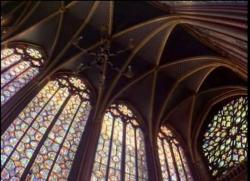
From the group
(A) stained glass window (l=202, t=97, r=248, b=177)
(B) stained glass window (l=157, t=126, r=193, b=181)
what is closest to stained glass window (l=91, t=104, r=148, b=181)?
(B) stained glass window (l=157, t=126, r=193, b=181)

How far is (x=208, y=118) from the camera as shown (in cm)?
1686

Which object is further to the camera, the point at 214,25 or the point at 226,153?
the point at 226,153

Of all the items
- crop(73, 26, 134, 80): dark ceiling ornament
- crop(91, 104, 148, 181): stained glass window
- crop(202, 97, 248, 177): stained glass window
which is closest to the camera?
crop(91, 104, 148, 181): stained glass window

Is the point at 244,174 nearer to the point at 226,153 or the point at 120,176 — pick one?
A: the point at 226,153

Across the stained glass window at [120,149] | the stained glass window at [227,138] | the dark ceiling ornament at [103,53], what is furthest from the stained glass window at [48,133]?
the stained glass window at [227,138]

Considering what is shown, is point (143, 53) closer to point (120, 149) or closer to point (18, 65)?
point (120, 149)

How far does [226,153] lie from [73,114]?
5.57 m

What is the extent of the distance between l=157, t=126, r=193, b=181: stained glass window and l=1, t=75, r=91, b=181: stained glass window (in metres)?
3.15

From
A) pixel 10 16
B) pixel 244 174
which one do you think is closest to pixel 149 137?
pixel 244 174

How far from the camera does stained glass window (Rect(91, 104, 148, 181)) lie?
519 inches

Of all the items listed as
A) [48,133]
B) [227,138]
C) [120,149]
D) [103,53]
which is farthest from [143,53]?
[48,133]

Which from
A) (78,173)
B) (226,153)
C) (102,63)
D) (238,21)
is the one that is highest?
(102,63)

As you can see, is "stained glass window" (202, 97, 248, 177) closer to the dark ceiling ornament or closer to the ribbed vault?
the ribbed vault

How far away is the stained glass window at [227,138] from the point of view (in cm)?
1452
